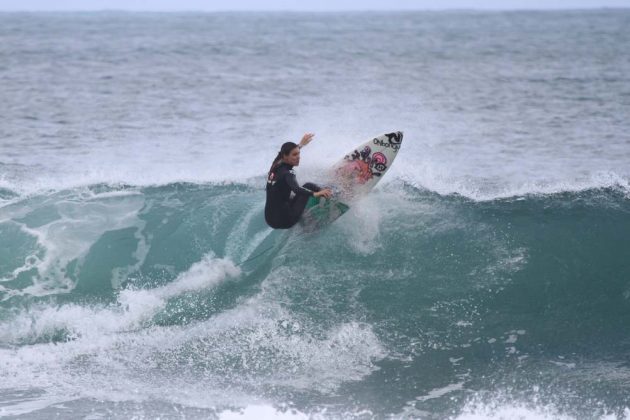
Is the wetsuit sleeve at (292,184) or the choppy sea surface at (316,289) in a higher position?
the wetsuit sleeve at (292,184)

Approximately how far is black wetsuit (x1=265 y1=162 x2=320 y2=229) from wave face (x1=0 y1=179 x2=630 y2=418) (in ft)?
2.20

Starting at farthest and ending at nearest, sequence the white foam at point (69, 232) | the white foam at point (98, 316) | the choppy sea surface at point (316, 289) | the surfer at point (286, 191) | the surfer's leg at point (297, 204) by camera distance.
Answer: the white foam at point (69, 232) < the surfer's leg at point (297, 204) < the surfer at point (286, 191) < the white foam at point (98, 316) < the choppy sea surface at point (316, 289)

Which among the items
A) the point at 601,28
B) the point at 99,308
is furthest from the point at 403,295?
the point at 601,28

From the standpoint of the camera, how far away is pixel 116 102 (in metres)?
22.6

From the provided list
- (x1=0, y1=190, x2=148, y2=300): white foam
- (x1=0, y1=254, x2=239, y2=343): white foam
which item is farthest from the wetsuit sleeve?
(x1=0, y1=190, x2=148, y2=300): white foam

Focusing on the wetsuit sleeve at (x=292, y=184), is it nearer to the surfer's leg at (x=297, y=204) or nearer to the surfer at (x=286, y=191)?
the surfer at (x=286, y=191)

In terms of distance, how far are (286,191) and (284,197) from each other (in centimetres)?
9

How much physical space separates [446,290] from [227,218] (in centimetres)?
307

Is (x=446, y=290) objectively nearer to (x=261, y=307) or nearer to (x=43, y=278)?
(x=261, y=307)

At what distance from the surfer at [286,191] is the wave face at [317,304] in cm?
69

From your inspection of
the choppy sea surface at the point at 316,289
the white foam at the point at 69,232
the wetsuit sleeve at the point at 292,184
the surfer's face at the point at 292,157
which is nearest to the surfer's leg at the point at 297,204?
the wetsuit sleeve at the point at 292,184

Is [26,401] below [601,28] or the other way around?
below

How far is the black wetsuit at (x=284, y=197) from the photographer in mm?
8297

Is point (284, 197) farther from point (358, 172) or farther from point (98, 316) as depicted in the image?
point (98, 316)
